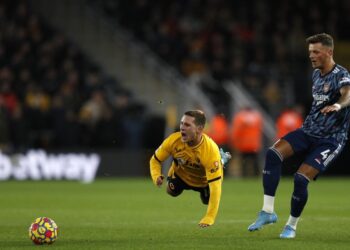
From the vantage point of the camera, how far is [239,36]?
89.0 feet

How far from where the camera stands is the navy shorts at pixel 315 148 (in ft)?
33.3

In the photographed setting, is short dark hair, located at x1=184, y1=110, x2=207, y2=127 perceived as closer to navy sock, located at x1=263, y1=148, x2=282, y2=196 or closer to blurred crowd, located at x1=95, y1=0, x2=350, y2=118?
navy sock, located at x1=263, y1=148, x2=282, y2=196

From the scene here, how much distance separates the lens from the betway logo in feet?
76.2

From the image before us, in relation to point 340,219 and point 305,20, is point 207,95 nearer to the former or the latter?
point 305,20

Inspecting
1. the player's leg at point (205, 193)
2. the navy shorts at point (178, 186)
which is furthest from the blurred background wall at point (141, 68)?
the navy shorts at point (178, 186)

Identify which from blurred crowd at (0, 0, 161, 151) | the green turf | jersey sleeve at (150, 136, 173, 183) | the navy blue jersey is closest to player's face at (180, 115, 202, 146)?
jersey sleeve at (150, 136, 173, 183)

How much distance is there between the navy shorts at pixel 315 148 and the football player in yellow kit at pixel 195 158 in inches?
34.8

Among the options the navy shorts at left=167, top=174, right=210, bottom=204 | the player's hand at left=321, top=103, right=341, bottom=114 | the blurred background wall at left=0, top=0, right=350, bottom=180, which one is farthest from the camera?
the blurred background wall at left=0, top=0, right=350, bottom=180

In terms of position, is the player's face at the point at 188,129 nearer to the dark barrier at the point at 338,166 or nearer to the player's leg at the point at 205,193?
the player's leg at the point at 205,193

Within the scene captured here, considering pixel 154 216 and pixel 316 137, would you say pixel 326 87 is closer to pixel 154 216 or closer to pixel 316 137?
pixel 316 137

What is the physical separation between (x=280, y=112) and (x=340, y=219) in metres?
12.2

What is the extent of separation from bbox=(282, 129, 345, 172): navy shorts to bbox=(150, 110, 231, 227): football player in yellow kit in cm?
88

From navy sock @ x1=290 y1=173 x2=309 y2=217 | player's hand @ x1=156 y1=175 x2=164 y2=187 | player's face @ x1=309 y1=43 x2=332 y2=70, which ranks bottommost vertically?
navy sock @ x1=290 y1=173 x2=309 y2=217

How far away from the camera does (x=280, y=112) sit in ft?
82.1
